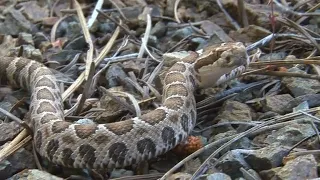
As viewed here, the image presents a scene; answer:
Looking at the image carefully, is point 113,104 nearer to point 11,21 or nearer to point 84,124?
point 84,124

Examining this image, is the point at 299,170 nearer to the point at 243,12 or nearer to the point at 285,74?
the point at 285,74

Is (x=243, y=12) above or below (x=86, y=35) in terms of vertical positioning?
above

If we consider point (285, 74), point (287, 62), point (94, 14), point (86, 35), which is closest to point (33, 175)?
point (285, 74)

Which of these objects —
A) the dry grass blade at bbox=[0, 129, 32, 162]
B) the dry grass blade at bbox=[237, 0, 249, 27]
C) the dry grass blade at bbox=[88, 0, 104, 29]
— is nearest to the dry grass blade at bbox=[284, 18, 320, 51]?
the dry grass blade at bbox=[237, 0, 249, 27]

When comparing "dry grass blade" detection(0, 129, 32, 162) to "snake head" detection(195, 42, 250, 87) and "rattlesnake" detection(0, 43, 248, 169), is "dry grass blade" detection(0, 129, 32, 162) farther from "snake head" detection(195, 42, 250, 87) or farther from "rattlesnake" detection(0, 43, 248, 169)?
"snake head" detection(195, 42, 250, 87)

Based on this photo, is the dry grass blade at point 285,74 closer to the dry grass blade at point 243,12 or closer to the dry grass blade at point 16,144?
the dry grass blade at point 243,12

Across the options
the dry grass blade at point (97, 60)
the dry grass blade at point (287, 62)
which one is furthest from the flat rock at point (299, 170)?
the dry grass blade at point (97, 60)

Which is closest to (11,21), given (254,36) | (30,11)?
(30,11)
